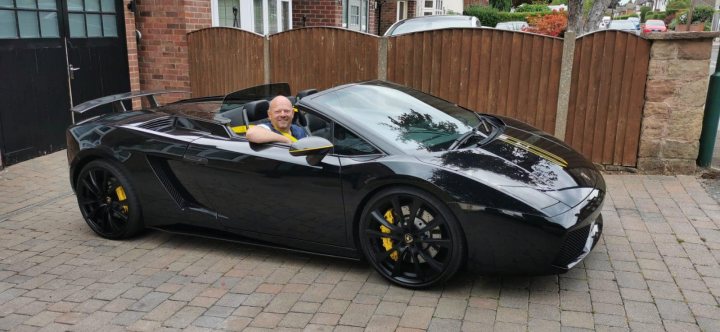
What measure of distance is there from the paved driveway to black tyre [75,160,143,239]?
0.13 m

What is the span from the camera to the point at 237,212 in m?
4.16

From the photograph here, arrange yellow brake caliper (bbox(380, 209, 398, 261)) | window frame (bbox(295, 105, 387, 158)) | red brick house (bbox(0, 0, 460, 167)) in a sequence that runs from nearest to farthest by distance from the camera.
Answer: yellow brake caliper (bbox(380, 209, 398, 261)), window frame (bbox(295, 105, 387, 158)), red brick house (bbox(0, 0, 460, 167))

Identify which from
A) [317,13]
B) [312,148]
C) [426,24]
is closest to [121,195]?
[312,148]

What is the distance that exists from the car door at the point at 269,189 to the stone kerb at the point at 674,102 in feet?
14.3

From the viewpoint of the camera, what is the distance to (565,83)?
6.83 m

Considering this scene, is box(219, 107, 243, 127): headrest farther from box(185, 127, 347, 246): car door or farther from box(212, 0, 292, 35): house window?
box(212, 0, 292, 35): house window

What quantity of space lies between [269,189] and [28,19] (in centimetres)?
500

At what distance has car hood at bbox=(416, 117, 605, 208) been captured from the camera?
3.53 m

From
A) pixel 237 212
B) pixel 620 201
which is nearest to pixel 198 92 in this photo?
pixel 237 212

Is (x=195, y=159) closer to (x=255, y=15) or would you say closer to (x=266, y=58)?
(x=266, y=58)

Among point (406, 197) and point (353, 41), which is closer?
point (406, 197)

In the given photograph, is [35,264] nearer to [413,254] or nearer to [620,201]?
[413,254]

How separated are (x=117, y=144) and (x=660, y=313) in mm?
3901

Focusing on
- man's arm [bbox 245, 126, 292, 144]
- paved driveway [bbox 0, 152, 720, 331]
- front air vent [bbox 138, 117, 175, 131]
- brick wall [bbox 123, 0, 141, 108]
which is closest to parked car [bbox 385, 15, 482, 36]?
brick wall [bbox 123, 0, 141, 108]
